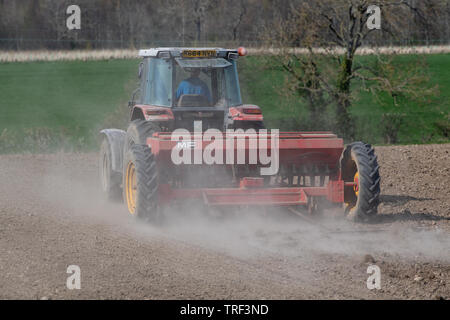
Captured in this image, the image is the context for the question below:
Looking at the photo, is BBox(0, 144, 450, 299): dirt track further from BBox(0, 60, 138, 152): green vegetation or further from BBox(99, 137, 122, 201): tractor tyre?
BBox(0, 60, 138, 152): green vegetation

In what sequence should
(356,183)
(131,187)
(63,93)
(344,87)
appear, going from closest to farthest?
(356,183) < (131,187) < (344,87) < (63,93)

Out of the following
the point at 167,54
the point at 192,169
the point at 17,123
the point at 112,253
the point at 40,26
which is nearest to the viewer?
the point at 112,253

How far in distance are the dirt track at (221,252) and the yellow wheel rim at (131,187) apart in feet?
0.67

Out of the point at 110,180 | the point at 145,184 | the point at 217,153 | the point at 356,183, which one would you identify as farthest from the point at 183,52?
the point at 356,183

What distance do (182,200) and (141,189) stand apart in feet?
2.80

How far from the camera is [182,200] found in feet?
31.4

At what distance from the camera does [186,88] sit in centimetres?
1020

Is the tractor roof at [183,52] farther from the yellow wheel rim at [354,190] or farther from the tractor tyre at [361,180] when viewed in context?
the yellow wheel rim at [354,190]

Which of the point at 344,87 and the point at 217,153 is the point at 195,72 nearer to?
the point at 217,153

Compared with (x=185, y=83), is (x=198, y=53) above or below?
above

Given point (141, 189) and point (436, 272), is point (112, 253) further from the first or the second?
point (436, 272)

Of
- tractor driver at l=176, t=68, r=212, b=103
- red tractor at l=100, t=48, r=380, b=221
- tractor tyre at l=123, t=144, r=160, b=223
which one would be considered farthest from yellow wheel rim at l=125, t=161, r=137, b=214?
tractor driver at l=176, t=68, r=212, b=103

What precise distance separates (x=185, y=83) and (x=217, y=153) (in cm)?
161
